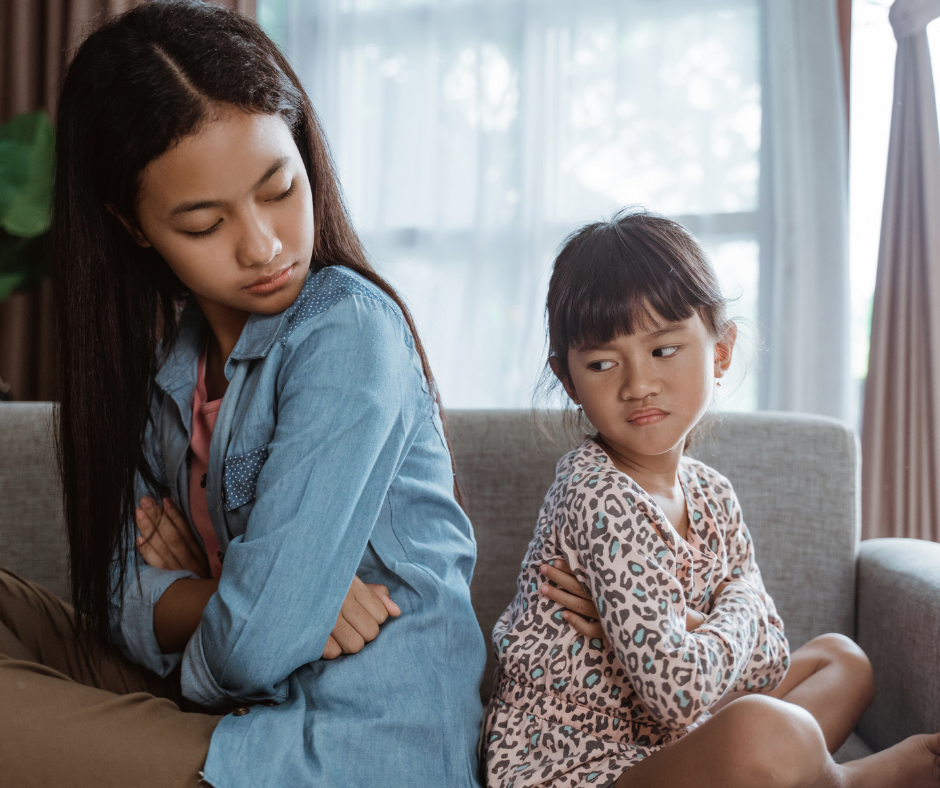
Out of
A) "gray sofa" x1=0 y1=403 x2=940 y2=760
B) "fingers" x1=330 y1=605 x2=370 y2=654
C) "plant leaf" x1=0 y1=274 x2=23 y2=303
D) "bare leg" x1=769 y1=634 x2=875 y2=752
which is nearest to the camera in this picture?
"fingers" x1=330 y1=605 x2=370 y2=654

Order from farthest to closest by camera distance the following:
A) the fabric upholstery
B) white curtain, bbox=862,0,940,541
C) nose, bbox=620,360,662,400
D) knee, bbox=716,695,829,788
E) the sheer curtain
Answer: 1. the sheer curtain
2. white curtain, bbox=862,0,940,541
3. the fabric upholstery
4. nose, bbox=620,360,662,400
5. knee, bbox=716,695,829,788

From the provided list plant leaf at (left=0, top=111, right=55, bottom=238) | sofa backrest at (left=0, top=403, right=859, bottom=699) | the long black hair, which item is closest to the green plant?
plant leaf at (left=0, top=111, right=55, bottom=238)

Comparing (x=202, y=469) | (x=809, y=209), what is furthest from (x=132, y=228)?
(x=809, y=209)

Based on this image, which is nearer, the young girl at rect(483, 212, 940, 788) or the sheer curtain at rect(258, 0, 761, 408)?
the young girl at rect(483, 212, 940, 788)

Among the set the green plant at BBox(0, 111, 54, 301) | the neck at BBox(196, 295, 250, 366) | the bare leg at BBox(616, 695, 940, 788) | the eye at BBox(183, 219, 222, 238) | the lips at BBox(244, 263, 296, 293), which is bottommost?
the bare leg at BBox(616, 695, 940, 788)

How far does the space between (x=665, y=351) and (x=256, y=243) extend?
0.49 meters

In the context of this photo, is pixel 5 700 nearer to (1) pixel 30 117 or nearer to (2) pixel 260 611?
(2) pixel 260 611

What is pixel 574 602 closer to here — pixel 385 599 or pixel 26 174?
pixel 385 599

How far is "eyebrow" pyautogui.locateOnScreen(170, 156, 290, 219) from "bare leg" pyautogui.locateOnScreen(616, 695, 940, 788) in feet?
2.35

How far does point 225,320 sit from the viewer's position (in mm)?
1044

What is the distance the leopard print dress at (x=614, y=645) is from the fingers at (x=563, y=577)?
13mm

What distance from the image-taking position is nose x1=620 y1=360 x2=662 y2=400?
2.99ft

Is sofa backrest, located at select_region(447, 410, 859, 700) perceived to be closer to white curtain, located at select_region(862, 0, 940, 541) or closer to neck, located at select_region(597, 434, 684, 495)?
neck, located at select_region(597, 434, 684, 495)

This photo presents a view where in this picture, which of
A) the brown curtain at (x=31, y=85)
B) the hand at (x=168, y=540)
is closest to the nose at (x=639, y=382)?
the hand at (x=168, y=540)
